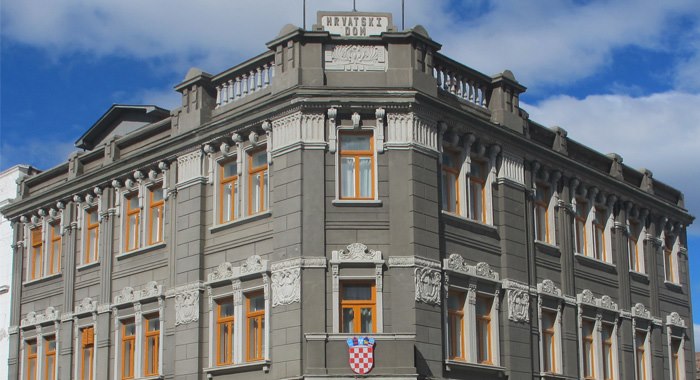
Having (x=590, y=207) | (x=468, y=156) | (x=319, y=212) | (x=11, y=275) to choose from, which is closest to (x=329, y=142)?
(x=319, y=212)

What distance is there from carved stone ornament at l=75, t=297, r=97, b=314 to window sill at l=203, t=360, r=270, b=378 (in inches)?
252

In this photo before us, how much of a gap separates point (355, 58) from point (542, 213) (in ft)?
27.3

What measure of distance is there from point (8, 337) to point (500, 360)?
1821cm

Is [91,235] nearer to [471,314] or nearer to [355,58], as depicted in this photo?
[355,58]

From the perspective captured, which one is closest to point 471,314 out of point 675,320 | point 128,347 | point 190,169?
point 190,169

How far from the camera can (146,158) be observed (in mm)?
34156

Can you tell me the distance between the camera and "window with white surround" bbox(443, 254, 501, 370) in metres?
29.4

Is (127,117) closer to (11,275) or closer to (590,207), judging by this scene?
(11,275)

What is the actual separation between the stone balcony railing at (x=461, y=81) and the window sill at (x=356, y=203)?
161 inches

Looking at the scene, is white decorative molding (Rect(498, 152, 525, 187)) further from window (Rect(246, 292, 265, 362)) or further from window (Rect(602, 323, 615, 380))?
window (Rect(246, 292, 265, 362))

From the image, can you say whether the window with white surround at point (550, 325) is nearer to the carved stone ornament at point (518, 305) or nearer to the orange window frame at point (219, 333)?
the carved stone ornament at point (518, 305)

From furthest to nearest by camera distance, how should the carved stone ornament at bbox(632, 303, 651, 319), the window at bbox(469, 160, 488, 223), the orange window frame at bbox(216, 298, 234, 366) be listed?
the carved stone ornament at bbox(632, 303, 651, 319)
the window at bbox(469, 160, 488, 223)
the orange window frame at bbox(216, 298, 234, 366)

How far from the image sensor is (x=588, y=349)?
3488 centimetres

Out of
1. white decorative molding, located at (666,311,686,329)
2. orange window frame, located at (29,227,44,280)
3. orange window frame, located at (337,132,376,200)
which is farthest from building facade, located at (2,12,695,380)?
white decorative molding, located at (666,311,686,329)
